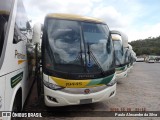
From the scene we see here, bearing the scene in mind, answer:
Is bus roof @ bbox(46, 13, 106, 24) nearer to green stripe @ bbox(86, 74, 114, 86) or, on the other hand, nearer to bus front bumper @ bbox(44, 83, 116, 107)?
green stripe @ bbox(86, 74, 114, 86)

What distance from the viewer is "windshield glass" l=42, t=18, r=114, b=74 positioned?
22.8ft

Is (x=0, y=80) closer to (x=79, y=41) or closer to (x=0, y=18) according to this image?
(x=0, y=18)

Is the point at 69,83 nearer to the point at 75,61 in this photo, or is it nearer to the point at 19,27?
the point at 75,61

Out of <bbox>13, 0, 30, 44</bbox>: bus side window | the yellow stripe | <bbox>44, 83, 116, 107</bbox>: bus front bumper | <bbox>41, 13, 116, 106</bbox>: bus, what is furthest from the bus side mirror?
<bbox>44, 83, 116, 107</bbox>: bus front bumper

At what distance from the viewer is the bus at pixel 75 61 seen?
6.76 m

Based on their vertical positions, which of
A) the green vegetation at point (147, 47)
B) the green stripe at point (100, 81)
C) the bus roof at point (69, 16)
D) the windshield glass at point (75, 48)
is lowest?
Answer: the green vegetation at point (147, 47)

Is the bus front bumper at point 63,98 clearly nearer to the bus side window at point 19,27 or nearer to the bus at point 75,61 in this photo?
the bus at point 75,61

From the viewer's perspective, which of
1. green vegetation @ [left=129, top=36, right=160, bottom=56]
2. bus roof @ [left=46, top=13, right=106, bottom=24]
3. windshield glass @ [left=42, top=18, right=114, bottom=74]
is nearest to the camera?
windshield glass @ [left=42, top=18, right=114, bottom=74]

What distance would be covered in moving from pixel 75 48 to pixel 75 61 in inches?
15.4

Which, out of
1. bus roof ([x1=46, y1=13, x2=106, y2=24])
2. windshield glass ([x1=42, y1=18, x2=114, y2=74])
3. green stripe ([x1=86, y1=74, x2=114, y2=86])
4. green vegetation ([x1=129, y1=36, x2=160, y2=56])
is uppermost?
bus roof ([x1=46, y1=13, x2=106, y2=24])
